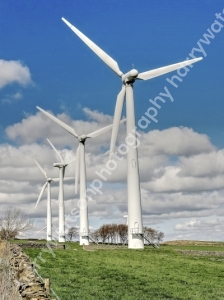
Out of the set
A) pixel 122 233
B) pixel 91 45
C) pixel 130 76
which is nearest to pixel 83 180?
pixel 130 76

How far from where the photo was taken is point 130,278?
27.6 meters

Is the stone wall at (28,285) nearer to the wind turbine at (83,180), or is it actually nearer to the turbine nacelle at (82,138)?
the wind turbine at (83,180)

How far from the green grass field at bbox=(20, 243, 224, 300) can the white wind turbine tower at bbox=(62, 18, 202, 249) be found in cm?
1011

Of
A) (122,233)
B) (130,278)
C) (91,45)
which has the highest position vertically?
(91,45)

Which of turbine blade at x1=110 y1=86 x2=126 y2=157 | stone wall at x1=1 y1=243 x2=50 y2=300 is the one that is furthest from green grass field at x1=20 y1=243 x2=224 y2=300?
turbine blade at x1=110 y1=86 x2=126 y2=157

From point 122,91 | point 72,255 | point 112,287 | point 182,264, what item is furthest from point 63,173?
point 112,287

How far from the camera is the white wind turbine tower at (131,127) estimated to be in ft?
166

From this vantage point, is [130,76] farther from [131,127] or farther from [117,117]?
[117,117]

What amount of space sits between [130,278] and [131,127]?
27.2 m

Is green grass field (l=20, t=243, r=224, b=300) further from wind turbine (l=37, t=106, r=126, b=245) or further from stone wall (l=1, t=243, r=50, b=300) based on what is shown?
wind turbine (l=37, t=106, r=126, b=245)

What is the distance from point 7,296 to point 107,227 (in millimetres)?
158310

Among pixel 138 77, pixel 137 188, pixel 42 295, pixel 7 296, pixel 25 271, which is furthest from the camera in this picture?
pixel 138 77

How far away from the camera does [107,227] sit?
17288cm

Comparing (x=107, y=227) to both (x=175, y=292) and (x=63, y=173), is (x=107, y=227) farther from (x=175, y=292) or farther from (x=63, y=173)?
(x=175, y=292)
